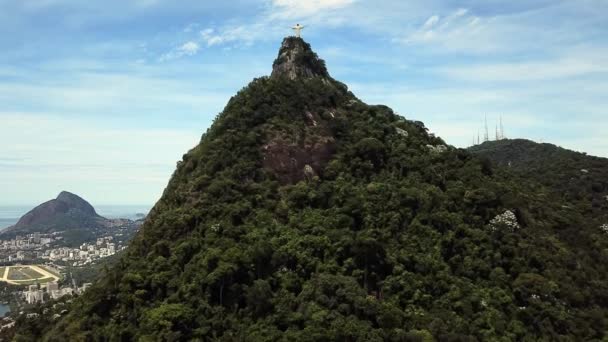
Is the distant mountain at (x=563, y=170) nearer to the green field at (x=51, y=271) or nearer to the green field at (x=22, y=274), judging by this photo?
the green field at (x=51, y=271)

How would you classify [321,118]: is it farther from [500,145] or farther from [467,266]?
[500,145]

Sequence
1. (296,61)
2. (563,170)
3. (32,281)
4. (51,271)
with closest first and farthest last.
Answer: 1. (296,61)
2. (563,170)
3. (32,281)
4. (51,271)

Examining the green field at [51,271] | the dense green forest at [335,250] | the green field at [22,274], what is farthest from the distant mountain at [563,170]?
the green field at [22,274]

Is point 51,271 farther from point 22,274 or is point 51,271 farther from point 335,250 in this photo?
point 335,250

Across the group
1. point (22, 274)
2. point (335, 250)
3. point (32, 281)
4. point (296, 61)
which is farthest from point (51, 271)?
point (335, 250)

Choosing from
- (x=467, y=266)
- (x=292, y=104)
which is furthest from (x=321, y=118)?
(x=467, y=266)

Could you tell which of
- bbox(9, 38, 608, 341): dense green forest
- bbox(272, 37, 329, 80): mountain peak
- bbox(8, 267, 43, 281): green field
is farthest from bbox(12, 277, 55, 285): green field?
bbox(9, 38, 608, 341): dense green forest
